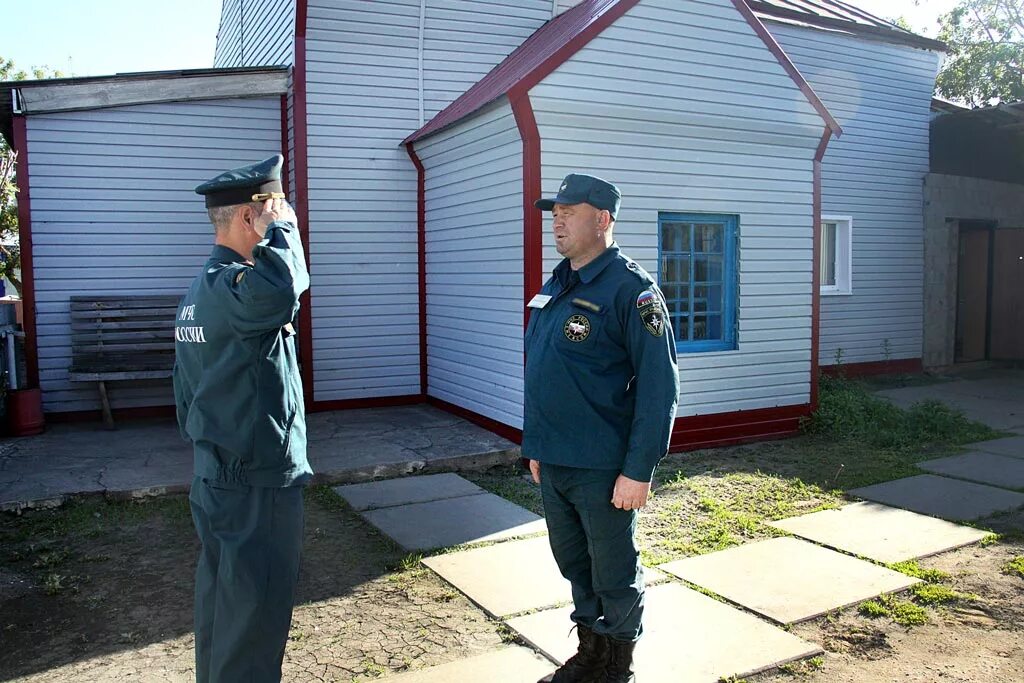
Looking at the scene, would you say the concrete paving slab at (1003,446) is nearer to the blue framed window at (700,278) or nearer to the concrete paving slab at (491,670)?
the blue framed window at (700,278)

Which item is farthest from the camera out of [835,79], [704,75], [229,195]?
[835,79]

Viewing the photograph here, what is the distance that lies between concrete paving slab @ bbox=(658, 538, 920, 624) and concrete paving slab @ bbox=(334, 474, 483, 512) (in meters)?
2.02

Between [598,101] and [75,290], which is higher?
[598,101]

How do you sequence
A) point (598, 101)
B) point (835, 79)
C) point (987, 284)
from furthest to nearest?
point (987, 284) → point (835, 79) → point (598, 101)

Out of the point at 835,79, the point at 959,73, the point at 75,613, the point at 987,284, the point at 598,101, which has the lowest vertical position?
the point at 75,613

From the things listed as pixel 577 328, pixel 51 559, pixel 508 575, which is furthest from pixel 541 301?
pixel 51 559

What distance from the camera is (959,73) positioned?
66.7 ft

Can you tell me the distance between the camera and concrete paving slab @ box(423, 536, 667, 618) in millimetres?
4168

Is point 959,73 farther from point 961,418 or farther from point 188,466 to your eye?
point 188,466

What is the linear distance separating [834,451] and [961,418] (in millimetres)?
2001

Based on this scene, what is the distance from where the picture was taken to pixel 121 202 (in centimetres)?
848

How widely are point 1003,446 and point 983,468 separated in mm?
1067

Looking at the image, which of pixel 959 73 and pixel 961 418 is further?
pixel 959 73

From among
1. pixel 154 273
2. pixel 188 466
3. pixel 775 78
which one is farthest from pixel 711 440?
pixel 154 273
